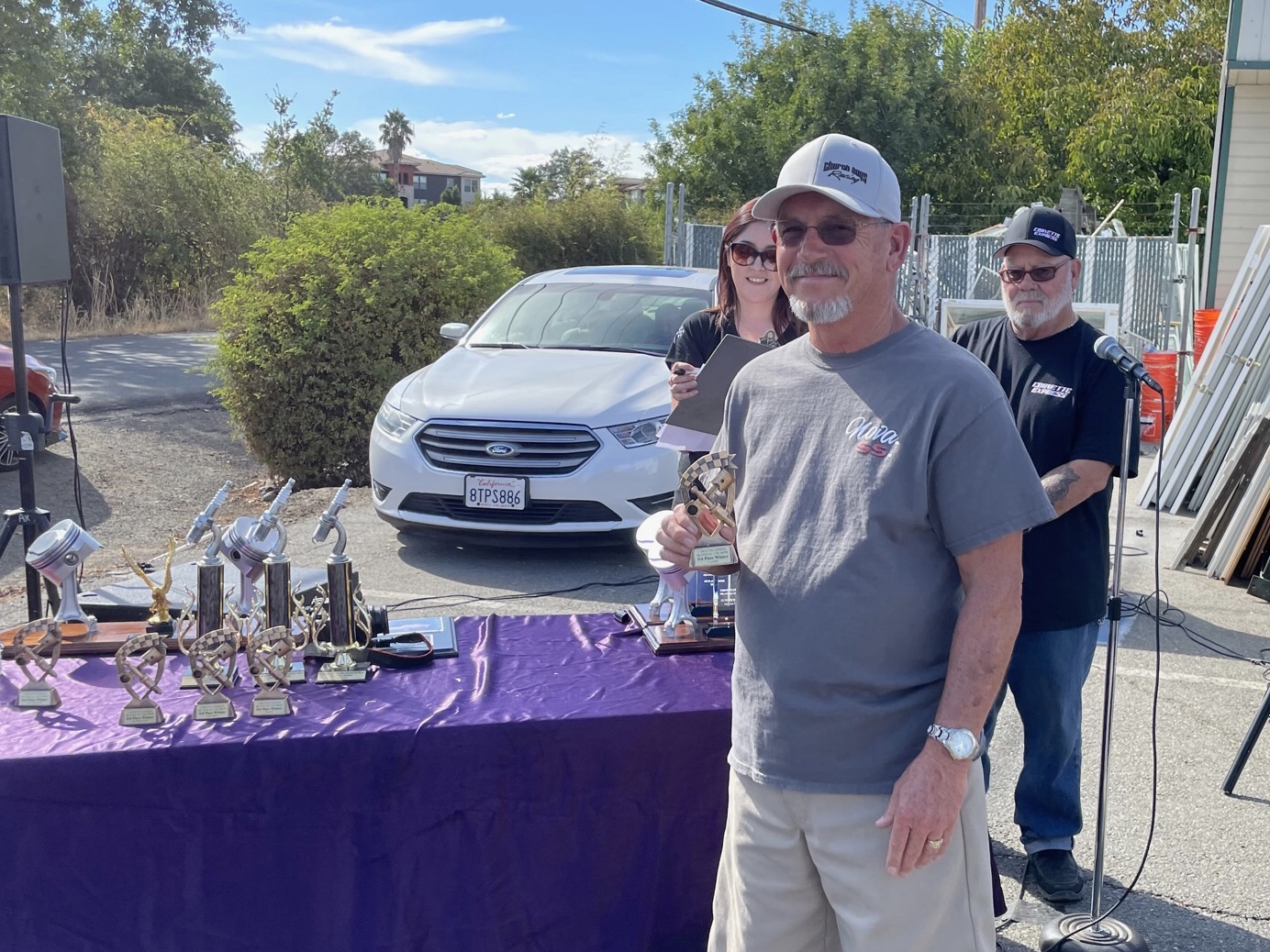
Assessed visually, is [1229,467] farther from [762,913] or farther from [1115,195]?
[1115,195]

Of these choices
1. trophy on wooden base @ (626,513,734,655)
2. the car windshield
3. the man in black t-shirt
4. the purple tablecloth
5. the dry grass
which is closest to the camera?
the purple tablecloth

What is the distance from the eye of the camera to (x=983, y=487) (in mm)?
1771

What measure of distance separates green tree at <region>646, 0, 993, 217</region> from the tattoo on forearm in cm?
2398

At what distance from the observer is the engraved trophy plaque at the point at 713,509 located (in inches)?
81.0

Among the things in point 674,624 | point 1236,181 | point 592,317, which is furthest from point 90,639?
point 1236,181

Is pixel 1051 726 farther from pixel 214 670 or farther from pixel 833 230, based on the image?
pixel 214 670

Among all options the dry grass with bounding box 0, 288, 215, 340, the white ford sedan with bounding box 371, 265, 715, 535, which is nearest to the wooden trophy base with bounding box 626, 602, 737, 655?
the white ford sedan with bounding box 371, 265, 715, 535

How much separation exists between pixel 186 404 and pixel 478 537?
8.79 meters

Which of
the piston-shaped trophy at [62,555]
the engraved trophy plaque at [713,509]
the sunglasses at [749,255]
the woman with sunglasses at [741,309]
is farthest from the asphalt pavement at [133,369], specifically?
the engraved trophy plaque at [713,509]

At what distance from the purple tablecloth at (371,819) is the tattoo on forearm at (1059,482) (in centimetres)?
101

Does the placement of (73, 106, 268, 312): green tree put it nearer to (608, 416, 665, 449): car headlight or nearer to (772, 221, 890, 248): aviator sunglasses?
(608, 416, 665, 449): car headlight

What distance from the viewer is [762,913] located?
1.99m

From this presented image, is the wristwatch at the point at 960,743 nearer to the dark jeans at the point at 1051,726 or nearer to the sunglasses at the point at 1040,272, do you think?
the dark jeans at the point at 1051,726

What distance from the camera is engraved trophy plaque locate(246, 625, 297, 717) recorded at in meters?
2.45
